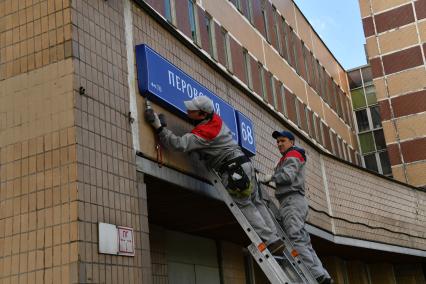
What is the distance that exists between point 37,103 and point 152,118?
143 cm

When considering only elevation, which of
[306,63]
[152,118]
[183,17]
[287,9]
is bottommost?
[152,118]

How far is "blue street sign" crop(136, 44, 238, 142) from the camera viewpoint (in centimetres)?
713

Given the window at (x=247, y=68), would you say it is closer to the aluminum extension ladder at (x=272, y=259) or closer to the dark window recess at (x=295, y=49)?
the dark window recess at (x=295, y=49)

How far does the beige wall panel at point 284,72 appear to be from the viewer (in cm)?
1789

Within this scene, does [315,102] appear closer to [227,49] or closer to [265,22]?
[265,22]

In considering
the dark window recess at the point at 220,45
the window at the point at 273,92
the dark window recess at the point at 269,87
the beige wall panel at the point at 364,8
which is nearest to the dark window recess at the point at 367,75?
A: the beige wall panel at the point at 364,8

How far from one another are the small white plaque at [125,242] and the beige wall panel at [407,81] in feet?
96.2

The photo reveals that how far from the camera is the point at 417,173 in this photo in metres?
31.8

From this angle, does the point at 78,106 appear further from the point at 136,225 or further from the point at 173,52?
the point at 173,52

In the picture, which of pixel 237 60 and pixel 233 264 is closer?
pixel 233 264

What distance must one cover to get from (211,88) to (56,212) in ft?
13.4

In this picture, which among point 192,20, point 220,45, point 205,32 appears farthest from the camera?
point 220,45

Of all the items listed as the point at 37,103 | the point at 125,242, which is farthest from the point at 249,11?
the point at 125,242

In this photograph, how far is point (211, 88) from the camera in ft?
29.6
